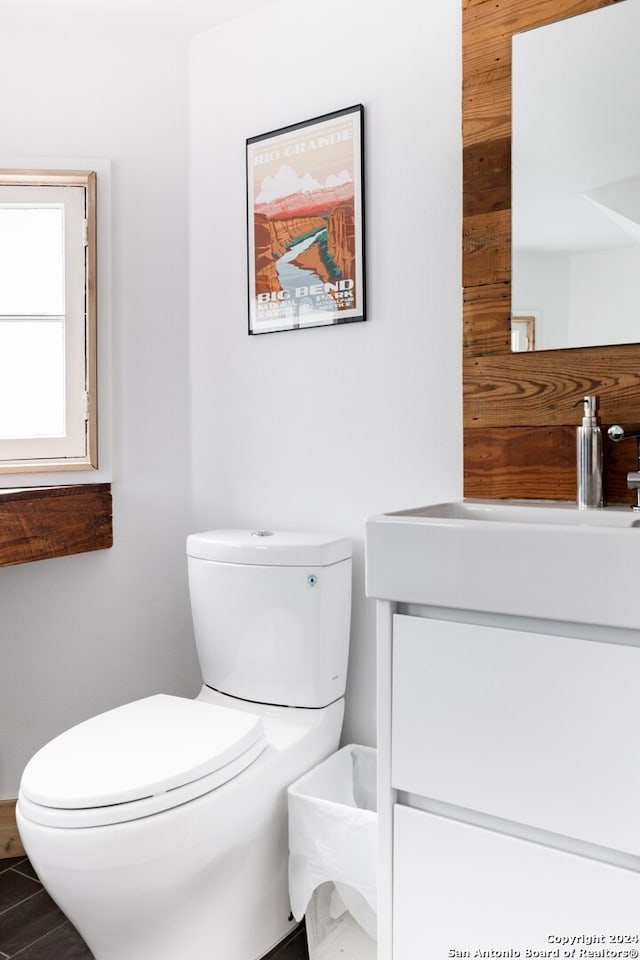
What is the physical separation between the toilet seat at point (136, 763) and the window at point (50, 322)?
2.67 feet

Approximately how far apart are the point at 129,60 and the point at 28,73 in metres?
0.27

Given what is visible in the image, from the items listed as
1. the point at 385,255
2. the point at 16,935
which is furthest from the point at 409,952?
the point at 385,255

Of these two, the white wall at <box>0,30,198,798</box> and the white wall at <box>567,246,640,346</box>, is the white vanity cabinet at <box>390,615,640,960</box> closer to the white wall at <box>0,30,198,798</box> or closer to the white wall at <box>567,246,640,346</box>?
the white wall at <box>567,246,640,346</box>

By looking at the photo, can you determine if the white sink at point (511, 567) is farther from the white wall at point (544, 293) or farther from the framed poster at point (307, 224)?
the framed poster at point (307, 224)

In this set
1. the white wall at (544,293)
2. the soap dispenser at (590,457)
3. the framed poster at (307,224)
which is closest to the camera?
the soap dispenser at (590,457)

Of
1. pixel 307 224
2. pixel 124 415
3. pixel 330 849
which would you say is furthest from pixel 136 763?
pixel 307 224

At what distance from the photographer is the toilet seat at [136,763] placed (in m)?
1.20

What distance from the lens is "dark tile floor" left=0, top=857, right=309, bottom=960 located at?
1547 mm

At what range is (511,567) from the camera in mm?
1030

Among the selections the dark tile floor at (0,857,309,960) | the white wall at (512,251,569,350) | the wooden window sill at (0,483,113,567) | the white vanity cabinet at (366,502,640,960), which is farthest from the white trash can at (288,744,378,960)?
the white wall at (512,251,569,350)

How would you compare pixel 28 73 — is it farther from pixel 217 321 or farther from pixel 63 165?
pixel 217 321

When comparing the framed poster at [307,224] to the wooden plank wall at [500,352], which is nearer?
the wooden plank wall at [500,352]

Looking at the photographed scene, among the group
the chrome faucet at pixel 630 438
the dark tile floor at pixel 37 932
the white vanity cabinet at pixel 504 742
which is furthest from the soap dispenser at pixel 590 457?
the dark tile floor at pixel 37 932

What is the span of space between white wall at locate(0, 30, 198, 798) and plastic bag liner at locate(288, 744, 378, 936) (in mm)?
702
